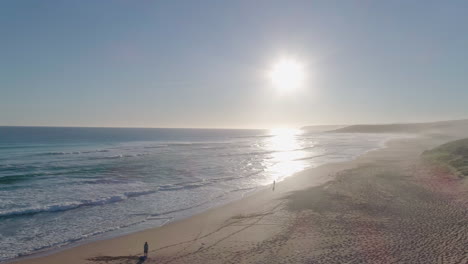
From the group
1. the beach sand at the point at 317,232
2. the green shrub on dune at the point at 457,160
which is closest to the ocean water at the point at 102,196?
the beach sand at the point at 317,232

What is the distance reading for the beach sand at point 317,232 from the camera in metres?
10.0

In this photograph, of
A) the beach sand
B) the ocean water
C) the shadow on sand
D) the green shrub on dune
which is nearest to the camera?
the beach sand

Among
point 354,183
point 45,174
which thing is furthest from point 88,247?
point 45,174

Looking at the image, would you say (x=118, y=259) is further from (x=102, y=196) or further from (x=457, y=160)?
(x=457, y=160)

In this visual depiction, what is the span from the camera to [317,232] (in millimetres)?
12258

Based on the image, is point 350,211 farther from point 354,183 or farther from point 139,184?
point 139,184

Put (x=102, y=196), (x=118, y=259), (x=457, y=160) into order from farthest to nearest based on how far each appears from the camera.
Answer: (x=457, y=160) < (x=102, y=196) < (x=118, y=259)

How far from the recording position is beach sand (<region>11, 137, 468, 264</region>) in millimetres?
10000

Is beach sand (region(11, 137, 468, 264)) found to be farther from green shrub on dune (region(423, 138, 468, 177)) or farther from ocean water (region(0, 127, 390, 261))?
green shrub on dune (region(423, 138, 468, 177))

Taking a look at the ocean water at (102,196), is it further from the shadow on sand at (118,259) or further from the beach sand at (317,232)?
the shadow on sand at (118,259)

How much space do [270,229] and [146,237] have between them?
5287mm

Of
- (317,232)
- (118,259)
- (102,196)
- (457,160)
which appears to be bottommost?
(118,259)

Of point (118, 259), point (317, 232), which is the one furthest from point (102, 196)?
point (317, 232)

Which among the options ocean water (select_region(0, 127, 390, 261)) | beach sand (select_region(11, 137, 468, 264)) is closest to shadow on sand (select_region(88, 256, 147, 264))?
beach sand (select_region(11, 137, 468, 264))
